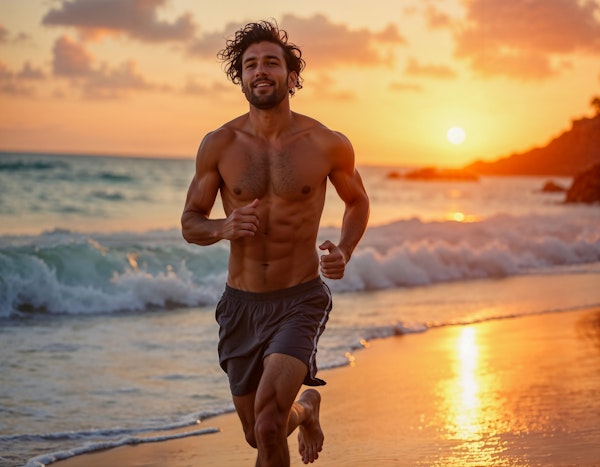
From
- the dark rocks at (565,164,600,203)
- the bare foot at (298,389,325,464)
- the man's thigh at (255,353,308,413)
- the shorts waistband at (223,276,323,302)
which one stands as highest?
the dark rocks at (565,164,600,203)

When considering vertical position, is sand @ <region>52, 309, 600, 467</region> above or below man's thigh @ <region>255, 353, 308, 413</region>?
below

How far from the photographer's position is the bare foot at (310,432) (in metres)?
5.75

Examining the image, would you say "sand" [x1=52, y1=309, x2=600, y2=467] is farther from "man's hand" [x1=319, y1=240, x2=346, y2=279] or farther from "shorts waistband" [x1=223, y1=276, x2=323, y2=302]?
"man's hand" [x1=319, y1=240, x2=346, y2=279]

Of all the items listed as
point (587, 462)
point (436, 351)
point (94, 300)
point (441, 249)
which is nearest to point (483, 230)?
point (441, 249)

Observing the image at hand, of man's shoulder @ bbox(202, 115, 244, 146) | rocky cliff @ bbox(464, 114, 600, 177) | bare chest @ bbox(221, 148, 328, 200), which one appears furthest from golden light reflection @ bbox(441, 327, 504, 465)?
rocky cliff @ bbox(464, 114, 600, 177)

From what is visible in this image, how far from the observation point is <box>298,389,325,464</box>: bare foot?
5750 mm

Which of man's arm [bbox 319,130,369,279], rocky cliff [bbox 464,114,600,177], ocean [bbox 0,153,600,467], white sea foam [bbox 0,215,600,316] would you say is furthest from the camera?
rocky cliff [bbox 464,114,600,177]

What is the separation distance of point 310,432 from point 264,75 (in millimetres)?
2118

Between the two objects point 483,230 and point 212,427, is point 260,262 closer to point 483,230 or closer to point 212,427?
point 212,427

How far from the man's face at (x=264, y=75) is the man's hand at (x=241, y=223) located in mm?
635

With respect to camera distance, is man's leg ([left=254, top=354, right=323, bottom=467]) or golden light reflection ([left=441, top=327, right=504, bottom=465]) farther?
golden light reflection ([left=441, top=327, right=504, bottom=465])

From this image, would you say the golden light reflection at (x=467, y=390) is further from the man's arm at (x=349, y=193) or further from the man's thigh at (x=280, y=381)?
the man's thigh at (x=280, y=381)

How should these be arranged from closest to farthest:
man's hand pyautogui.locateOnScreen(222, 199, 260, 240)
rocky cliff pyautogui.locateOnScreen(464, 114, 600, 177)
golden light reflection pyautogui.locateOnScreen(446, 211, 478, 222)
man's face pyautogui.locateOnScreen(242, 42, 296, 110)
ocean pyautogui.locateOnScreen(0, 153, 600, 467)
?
1. man's hand pyautogui.locateOnScreen(222, 199, 260, 240)
2. man's face pyautogui.locateOnScreen(242, 42, 296, 110)
3. ocean pyautogui.locateOnScreen(0, 153, 600, 467)
4. golden light reflection pyautogui.locateOnScreen(446, 211, 478, 222)
5. rocky cliff pyautogui.locateOnScreen(464, 114, 600, 177)

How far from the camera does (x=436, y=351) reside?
407 inches
